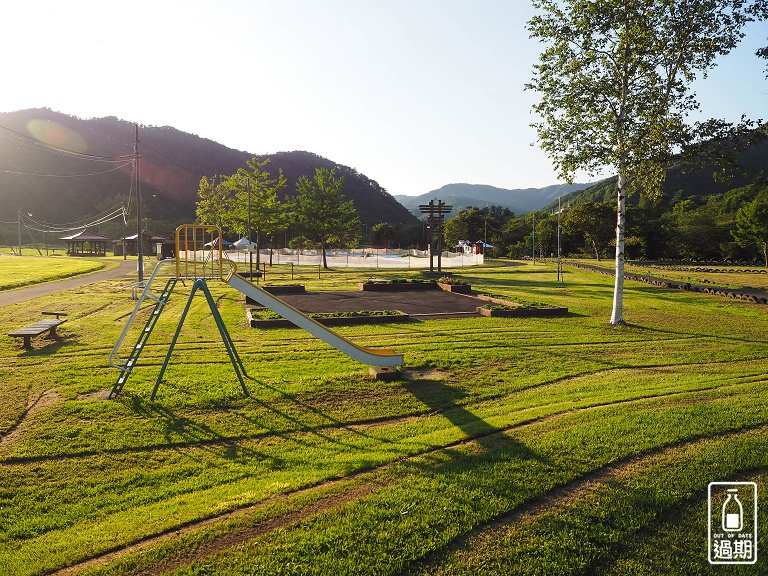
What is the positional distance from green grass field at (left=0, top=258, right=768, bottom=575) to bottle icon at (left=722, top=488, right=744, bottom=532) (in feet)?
0.66

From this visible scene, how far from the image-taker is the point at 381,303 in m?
25.2

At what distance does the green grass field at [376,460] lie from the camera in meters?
5.22

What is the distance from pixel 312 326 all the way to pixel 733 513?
25.9ft

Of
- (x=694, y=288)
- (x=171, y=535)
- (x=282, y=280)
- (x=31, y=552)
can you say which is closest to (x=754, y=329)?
(x=694, y=288)

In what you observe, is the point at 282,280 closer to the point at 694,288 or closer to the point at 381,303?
the point at 381,303

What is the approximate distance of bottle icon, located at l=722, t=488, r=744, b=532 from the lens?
18.3 feet

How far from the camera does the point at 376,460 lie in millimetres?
7379

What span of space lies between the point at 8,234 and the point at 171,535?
13475 cm

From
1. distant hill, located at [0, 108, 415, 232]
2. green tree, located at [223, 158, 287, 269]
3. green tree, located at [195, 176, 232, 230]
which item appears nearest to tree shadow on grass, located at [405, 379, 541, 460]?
green tree, located at [223, 158, 287, 269]

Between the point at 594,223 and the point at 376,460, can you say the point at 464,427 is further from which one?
the point at 594,223

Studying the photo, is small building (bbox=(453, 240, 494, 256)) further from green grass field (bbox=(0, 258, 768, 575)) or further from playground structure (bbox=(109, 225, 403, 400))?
playground structure (bbox=(109, 225, 403, 400))

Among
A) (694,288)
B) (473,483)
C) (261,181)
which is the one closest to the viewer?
(473,483)

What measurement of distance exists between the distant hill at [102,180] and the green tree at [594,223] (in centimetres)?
8077

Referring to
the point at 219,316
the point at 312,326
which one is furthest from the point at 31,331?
the point at 312,326
